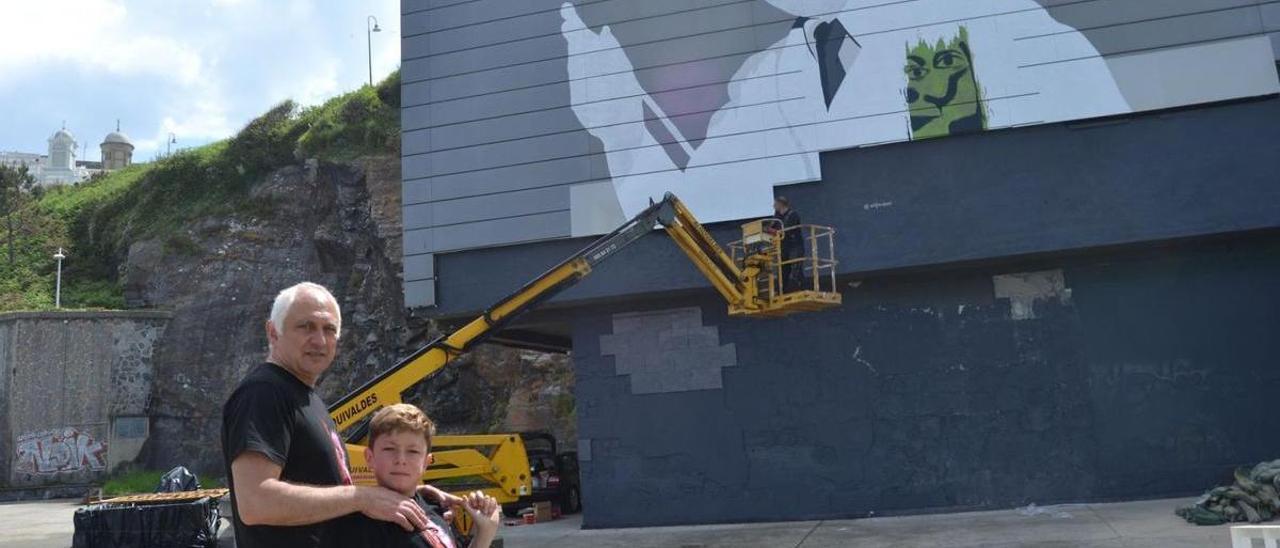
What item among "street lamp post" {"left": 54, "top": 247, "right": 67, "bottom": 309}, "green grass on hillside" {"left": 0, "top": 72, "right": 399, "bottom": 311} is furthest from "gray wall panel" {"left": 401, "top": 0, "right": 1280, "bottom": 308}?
"street lamp post" {"left": 54, "top": 247, "right": 67, "bottom": 309}

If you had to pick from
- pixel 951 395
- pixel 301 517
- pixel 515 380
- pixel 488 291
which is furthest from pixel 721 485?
pixel 301 517

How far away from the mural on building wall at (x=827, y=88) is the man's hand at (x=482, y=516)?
11730 millimetres

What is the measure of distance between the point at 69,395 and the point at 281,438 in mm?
27787

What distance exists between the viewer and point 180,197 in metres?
32.0

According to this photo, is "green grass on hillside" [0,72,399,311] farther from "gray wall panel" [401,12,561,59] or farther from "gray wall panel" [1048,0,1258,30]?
"gray wall panel" [1048,0,1258,30]

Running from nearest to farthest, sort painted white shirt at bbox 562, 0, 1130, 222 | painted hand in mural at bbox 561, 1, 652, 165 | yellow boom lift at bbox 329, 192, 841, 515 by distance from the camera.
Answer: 1. yellow boom lift at bbox 329, 192, 841, 515
2. painted white shirt at bbox 562, 0, 1130, 222
3. painted hand in mural at bbox 561, 1, 652, 165

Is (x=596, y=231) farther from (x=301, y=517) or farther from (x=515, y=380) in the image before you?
(x=301, y=517)

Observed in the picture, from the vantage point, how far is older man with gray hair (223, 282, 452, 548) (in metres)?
2.54

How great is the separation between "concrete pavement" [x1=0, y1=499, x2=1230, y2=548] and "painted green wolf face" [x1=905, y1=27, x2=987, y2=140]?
5.94 metres

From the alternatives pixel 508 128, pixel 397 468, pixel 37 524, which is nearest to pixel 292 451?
pixel 397 468

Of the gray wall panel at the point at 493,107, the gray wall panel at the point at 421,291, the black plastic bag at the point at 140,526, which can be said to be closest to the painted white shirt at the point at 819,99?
the gray wall panel at the point at 493,107

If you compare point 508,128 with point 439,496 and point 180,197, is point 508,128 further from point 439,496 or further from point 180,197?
point 180,197

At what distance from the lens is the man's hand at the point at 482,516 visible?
9.45 ft

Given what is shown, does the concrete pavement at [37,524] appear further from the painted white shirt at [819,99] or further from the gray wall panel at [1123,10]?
the gray wall panel at [1123,10]
